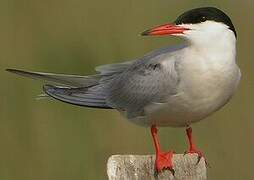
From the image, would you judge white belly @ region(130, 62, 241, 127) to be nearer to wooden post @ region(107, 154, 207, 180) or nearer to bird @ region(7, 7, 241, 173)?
bird @ region(7, 7, 241, 173)

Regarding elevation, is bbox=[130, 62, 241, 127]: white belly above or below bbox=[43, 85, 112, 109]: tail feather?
below

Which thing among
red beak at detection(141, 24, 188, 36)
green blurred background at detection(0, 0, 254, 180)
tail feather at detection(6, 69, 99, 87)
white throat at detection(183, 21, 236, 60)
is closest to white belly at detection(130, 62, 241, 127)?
white throat at detection(183, 21, 236, 60)

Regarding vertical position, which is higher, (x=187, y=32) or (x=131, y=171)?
(x=187, y=32)

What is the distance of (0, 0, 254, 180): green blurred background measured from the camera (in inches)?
239

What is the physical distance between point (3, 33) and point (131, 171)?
317cm

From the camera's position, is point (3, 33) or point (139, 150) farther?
point (3, 33)

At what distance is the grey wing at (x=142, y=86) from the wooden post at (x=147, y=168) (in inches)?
34.6

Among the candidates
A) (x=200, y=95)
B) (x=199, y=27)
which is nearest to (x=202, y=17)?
(x=199, y=27)

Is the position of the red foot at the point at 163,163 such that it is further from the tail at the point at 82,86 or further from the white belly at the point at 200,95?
the tail at the point at 82,86

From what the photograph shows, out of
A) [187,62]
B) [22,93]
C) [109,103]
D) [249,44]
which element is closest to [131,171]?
[187,62]

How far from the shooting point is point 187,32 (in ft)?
16.0

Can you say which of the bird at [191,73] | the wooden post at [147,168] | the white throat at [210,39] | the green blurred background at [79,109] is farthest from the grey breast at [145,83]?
the wooden post at [147,168]

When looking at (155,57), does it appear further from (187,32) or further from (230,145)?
(230,145)

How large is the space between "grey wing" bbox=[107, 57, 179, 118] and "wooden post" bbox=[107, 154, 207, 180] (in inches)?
34.6
